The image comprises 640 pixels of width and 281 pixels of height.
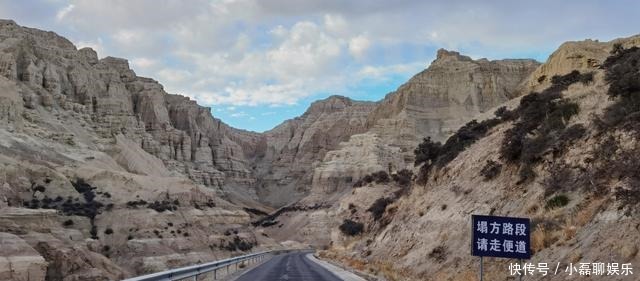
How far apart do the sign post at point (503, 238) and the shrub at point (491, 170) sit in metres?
12.4

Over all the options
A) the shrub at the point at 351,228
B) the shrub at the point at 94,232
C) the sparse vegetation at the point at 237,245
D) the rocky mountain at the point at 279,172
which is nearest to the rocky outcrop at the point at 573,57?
the rocky mountain at the point at 279,172

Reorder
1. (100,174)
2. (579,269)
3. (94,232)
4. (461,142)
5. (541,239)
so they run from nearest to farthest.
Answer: (579,269) → (541,239) → (461,142) → (94,232) → (100,174)

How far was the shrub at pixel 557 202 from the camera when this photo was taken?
17344mm

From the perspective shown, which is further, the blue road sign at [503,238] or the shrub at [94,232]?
the shrub at [94,232]

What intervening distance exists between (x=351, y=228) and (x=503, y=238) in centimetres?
5495

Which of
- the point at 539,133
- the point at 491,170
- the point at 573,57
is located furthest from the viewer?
the point at 573,57

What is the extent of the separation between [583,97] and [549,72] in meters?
33.9

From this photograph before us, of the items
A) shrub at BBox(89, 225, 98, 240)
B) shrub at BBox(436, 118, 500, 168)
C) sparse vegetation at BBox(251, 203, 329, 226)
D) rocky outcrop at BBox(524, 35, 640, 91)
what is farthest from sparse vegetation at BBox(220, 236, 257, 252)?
sparse vegetation at BBox(251, 203, 329, 226)

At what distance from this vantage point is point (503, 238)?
39.3ft

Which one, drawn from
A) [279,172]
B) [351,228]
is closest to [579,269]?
[351,228]

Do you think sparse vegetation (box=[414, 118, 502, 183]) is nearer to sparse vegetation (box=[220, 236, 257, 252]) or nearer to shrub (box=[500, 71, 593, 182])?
shrub (box=[500, 71, 593, 182])

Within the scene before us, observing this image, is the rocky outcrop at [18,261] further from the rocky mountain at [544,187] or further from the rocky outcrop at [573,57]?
the rocky outcrop at [573,57]

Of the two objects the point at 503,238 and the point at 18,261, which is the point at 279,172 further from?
the point at 503,238

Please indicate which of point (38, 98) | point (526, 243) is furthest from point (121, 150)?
point (526, 243)
